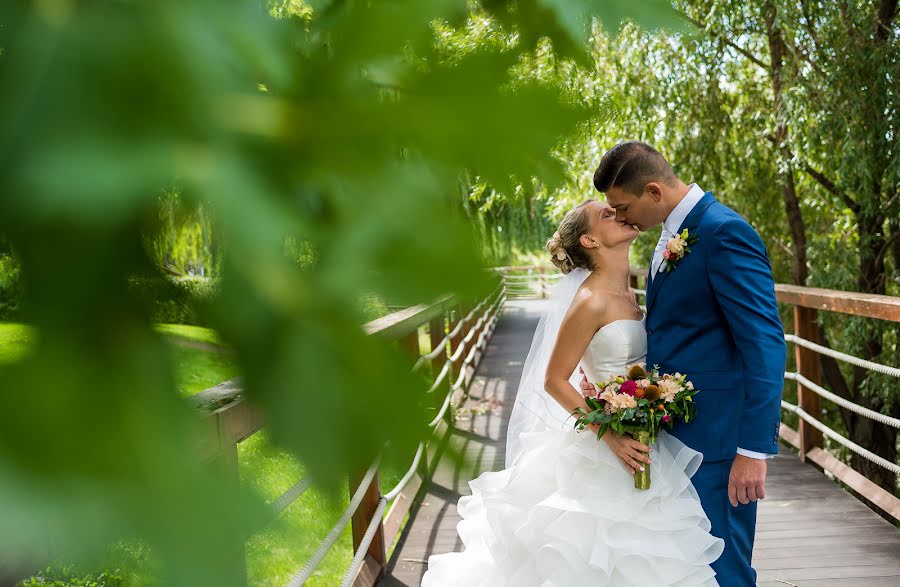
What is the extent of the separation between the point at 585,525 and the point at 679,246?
105 centimetres

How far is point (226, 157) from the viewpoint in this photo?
0.18 metres

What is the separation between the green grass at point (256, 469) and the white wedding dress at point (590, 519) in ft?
7.43

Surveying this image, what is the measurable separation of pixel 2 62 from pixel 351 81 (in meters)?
0.08

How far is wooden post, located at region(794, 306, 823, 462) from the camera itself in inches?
185

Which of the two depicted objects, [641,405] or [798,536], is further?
[798,536]

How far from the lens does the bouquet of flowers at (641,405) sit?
227 cm

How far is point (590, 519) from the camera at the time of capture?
2.67 m

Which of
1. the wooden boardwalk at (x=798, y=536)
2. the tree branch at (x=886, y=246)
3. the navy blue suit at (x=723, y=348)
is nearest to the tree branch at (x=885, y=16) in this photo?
the tree branch at (x=886, y=246)

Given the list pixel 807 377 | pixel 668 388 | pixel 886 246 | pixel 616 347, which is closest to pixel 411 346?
pixel 668 388

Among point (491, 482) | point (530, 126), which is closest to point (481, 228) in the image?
point (530, 126)

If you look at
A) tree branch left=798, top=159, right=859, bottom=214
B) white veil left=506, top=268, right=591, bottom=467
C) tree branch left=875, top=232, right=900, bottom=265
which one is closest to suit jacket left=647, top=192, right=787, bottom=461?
white veil left=506, top=268, right=591, bottom=467

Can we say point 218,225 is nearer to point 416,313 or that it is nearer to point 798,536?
point 416,313

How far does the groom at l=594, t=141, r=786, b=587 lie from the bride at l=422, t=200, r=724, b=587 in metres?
0.09

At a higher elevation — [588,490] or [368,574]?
[588,490]
